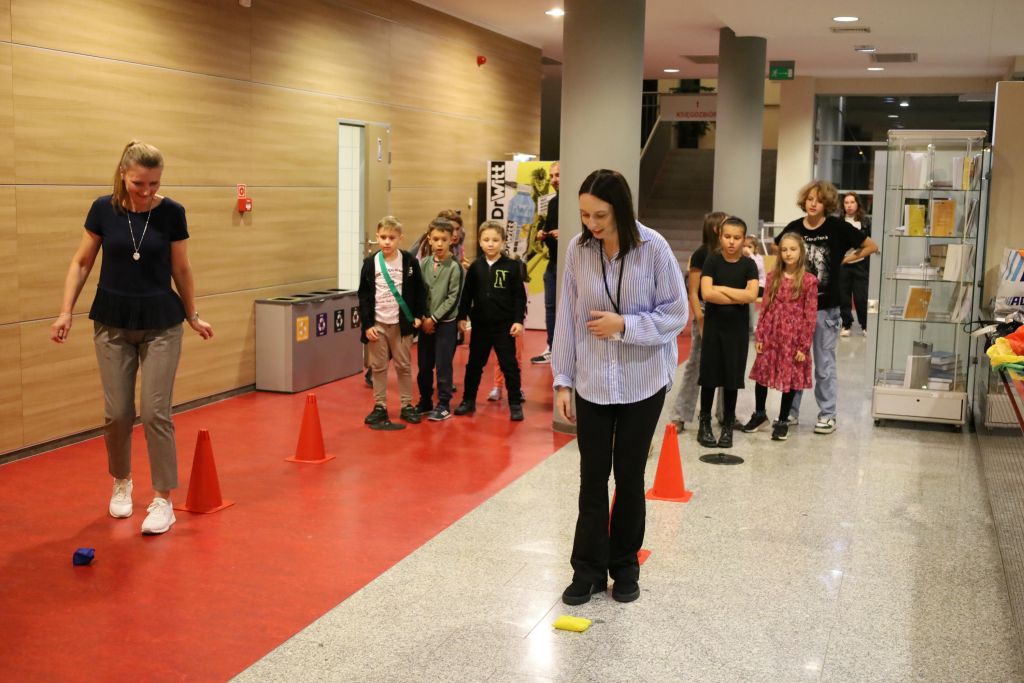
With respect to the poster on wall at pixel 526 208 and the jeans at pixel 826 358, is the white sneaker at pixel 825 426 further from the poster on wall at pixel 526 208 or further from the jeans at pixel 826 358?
the poster on wall at pixel 526 208

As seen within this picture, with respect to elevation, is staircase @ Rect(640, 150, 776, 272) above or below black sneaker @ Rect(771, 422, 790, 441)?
above

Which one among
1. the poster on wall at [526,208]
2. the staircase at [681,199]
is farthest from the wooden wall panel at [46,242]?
the staircase at [681,199]

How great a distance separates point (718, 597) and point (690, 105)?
17102mm

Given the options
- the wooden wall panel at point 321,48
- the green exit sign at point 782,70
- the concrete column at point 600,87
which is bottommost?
the concrete column at point 600,87

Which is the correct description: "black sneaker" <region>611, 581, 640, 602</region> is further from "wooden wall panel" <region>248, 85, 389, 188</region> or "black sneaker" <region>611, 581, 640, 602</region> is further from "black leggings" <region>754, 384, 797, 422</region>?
"wooden wall panel" <region>248, 85, 389, 188</region>

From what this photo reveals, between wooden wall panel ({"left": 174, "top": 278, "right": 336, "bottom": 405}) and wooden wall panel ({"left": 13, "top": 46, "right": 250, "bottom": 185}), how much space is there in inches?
37.3

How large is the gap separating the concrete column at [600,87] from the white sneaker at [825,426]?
2.11 m

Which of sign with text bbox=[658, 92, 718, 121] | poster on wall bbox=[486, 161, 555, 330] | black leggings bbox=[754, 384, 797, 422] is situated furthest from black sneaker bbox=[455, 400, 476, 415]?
sign with text bbox=[658, 92, 718, 121]

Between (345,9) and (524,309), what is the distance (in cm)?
378

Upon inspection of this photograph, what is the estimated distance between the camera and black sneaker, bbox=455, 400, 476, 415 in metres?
7.76

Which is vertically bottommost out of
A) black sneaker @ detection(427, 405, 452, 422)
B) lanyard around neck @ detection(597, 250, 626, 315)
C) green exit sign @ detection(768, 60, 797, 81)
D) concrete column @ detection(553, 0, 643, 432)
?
black sneaker @ detection(427, 405, 452, 422)

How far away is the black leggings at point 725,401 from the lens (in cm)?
686

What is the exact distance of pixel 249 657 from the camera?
3.74 m

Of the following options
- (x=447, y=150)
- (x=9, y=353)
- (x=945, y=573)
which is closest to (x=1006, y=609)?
(x=945, y=573)
